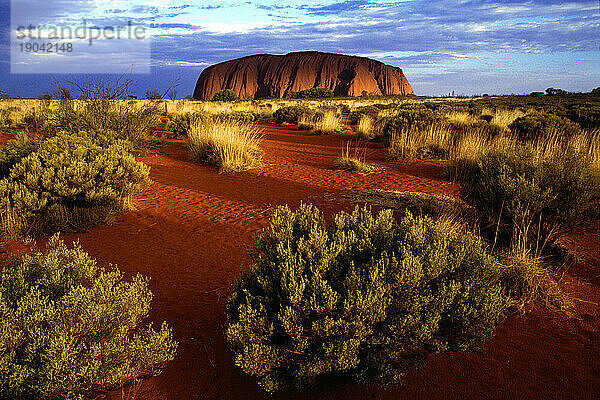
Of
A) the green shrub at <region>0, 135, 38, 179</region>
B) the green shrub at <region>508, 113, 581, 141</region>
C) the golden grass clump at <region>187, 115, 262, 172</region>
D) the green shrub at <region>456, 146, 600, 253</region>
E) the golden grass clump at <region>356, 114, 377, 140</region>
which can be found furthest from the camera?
the golden grass clump at <region>356, 114, 377, 140</region>

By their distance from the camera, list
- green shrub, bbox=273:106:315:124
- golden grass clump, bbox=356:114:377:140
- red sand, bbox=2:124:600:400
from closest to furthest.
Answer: red sand, bbox=2:124:600:400 < golden grass clump, bbox=356:114:377:140 < green shrub, bbox=273:106:315:124

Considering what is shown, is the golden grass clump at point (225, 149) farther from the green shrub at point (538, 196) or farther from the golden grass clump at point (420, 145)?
the green shrub at point (538, 196)

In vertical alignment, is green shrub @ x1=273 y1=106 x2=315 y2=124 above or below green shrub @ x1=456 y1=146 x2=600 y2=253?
above

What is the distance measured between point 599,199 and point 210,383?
460 cm

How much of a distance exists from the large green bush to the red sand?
34 cm

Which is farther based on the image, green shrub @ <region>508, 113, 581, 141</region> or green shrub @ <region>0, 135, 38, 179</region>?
green shrub @ <region>508, 113, 581, 141</region>

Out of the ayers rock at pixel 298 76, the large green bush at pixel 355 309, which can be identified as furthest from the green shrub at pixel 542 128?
the ayers rock at pixel 298 76

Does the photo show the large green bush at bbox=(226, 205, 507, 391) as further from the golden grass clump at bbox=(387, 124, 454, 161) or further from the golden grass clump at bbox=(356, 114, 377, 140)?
the golden grass clump at bbox=(356, 114, 377, 140)

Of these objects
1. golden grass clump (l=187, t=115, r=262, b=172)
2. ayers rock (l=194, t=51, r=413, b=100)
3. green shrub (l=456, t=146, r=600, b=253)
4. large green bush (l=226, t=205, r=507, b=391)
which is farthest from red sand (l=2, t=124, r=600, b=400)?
ayers rock (l=194, t=51, r=413, b=100)

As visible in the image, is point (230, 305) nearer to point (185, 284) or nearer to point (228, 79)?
point (185, 284)

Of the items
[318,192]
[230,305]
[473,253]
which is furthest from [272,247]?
[318,192]

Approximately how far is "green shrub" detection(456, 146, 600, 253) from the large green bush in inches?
86.0

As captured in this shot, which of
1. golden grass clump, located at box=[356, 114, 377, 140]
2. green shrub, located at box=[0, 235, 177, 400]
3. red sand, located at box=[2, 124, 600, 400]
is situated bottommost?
red sand, located at box=[2, 124, 600, 400]

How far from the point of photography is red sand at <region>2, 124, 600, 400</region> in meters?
2.45
